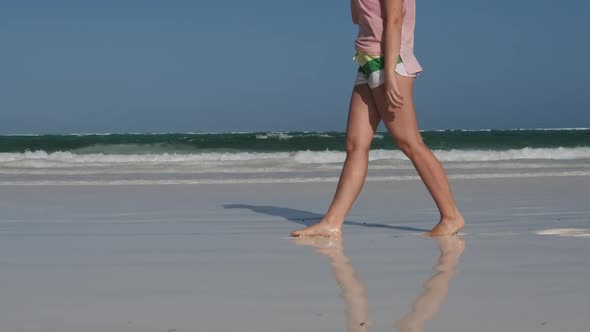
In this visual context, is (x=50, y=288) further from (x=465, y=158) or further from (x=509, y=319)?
(x=465, y=158)

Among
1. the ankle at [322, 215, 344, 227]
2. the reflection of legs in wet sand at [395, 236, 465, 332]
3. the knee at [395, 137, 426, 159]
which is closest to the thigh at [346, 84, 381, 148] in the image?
the knee at [395, 137, 426, 159]

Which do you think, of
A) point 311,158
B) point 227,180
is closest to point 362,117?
point 227,180

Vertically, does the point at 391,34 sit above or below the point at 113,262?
above

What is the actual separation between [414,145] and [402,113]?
173 millimetres

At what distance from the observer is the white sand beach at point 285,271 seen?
2420 mm

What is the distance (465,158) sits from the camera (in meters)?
17.6

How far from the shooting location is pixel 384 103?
172 inches

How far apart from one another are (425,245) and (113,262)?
1.41 m

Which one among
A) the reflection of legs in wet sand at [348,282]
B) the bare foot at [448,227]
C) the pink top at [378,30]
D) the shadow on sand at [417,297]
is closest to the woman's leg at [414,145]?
the bare foot at [448,227]

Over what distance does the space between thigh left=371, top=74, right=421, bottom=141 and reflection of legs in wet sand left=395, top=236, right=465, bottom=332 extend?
64cm

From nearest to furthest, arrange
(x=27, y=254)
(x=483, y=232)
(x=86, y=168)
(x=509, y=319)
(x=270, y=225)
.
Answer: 1. (x=509, y=319)
2. (x=27, y=254)
3. (x=483, y=232)
4. (x=270, y=225)
5. (x=86, y=168)

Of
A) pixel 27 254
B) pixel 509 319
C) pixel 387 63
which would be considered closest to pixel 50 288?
pixel 27 254

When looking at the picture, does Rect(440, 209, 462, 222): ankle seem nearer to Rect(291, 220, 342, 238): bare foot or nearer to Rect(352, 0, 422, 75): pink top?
Rect(291, 220, 342, 238): bare foot

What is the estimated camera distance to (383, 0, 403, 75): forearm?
4.26m
